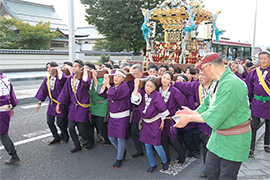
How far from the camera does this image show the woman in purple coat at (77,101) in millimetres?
4156

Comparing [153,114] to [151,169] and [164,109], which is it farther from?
[151,169]

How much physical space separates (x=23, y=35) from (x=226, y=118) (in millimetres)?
20858

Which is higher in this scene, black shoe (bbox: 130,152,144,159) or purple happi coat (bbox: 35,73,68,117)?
purple happi coat (bbox: 35,73,68,117)

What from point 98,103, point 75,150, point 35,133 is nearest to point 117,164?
point 75,150

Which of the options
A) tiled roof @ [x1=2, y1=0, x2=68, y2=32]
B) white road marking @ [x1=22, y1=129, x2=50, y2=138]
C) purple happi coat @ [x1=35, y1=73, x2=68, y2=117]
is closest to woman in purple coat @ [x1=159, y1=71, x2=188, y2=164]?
purple happi coat @ [x1=35, y1=73, x2=68, y2=117]

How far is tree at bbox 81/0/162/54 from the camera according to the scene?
19.2m

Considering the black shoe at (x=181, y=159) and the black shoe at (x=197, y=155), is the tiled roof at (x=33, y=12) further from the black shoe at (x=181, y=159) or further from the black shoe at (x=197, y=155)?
the black shoe at (x=181, y=159)

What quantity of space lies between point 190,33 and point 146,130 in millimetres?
6238

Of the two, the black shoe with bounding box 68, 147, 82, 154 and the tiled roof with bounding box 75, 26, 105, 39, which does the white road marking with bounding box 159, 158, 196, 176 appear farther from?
the tiled roof with bounding box 75, 26, 105, 39

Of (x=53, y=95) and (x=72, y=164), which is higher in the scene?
(x=53, y=95)

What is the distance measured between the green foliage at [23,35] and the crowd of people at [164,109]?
53.5 feet

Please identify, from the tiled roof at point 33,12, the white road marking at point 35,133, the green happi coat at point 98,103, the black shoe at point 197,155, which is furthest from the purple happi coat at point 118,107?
the tiled roof at point 33,12

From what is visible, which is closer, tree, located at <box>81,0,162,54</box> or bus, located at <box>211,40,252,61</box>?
bus, located at <box>211,40,252,61</box>

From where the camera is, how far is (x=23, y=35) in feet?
64.3
